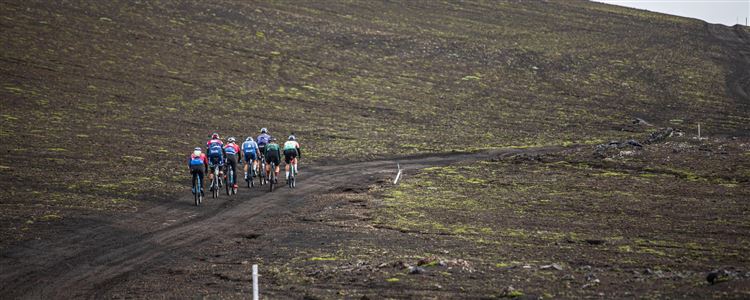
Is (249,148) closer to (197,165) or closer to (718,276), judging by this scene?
(197,165)

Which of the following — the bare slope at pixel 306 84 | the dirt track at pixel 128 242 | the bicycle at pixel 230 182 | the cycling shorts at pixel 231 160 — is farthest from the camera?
the bare slope at pixel 306 84

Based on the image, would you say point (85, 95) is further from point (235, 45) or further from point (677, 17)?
point (677, 17)

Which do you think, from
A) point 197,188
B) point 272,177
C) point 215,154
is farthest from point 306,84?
point 197,188

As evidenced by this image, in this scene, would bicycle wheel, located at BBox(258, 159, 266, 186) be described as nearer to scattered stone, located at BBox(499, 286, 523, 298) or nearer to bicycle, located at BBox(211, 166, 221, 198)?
bicycle, located at BBox(211, 166, 221, 198)

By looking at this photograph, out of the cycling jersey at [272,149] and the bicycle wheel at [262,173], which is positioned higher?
the cycling jersey at [272,149]

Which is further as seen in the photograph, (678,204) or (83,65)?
(83,65)

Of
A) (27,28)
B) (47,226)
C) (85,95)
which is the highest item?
(27,28)

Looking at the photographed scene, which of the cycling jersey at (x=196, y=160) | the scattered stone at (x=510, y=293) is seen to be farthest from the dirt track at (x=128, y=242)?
the scattered stone at (x=510, y=293)

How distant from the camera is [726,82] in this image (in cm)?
7075

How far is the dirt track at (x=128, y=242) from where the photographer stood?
17.9m

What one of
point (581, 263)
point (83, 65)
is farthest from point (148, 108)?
point (581, 263)

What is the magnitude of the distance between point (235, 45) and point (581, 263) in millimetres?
55346

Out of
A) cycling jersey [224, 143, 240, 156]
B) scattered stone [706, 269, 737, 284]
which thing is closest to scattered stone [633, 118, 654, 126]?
cycling jersey [224, 143, 240, 156]

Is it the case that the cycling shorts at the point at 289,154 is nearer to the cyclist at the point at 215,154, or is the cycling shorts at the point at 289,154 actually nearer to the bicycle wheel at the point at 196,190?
the cyclist at the point at 215,154
